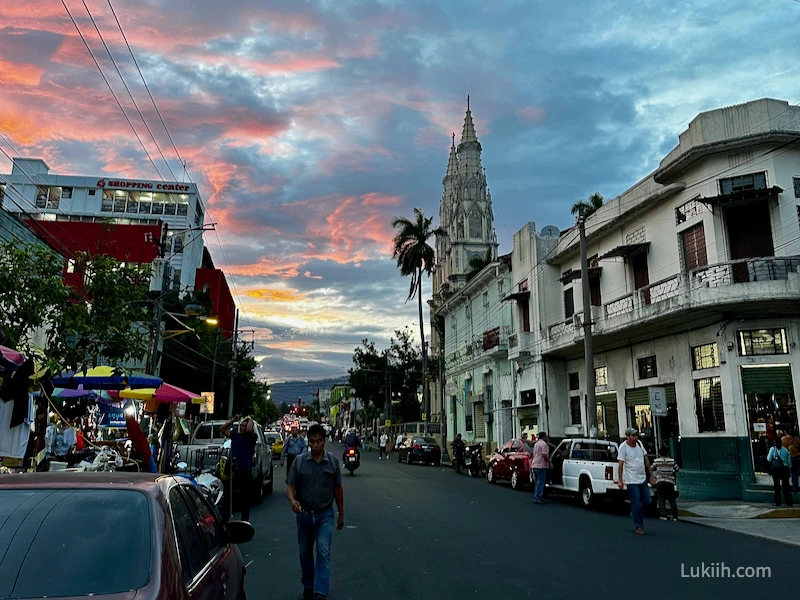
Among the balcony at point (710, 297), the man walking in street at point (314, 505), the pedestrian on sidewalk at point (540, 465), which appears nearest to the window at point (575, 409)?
the balcony at point (710, 297)

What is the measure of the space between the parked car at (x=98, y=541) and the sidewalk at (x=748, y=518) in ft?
36.6

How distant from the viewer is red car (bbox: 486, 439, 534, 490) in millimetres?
21172

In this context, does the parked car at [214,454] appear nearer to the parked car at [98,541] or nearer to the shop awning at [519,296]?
→ the parked car at [98,541]

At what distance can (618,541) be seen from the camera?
36.1ft

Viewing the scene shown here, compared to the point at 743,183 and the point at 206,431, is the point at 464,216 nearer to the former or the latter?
the point at 743,183

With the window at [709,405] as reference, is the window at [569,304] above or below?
above

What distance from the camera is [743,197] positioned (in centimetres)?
1895

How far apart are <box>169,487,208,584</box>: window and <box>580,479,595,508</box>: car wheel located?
14.0 m

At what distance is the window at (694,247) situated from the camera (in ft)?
67.6

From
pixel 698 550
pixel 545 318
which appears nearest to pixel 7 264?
pixel 698 550

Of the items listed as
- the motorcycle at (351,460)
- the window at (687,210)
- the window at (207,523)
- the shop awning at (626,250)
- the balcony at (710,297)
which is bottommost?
the motorcycle at (351,460)

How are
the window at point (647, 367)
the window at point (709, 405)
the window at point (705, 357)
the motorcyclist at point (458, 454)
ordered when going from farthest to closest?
1. the motorcyclist at point (458, 454)
2. the window at point (647, 367)
3. the window at point (705, 357)
4. the window at point (709, 405)

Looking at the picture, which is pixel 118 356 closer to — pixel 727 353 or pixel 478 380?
pixel 727 353

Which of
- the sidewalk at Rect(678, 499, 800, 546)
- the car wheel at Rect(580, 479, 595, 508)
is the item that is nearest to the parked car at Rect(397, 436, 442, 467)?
the sidewalk at Rect(678, 499, 800, 546)
